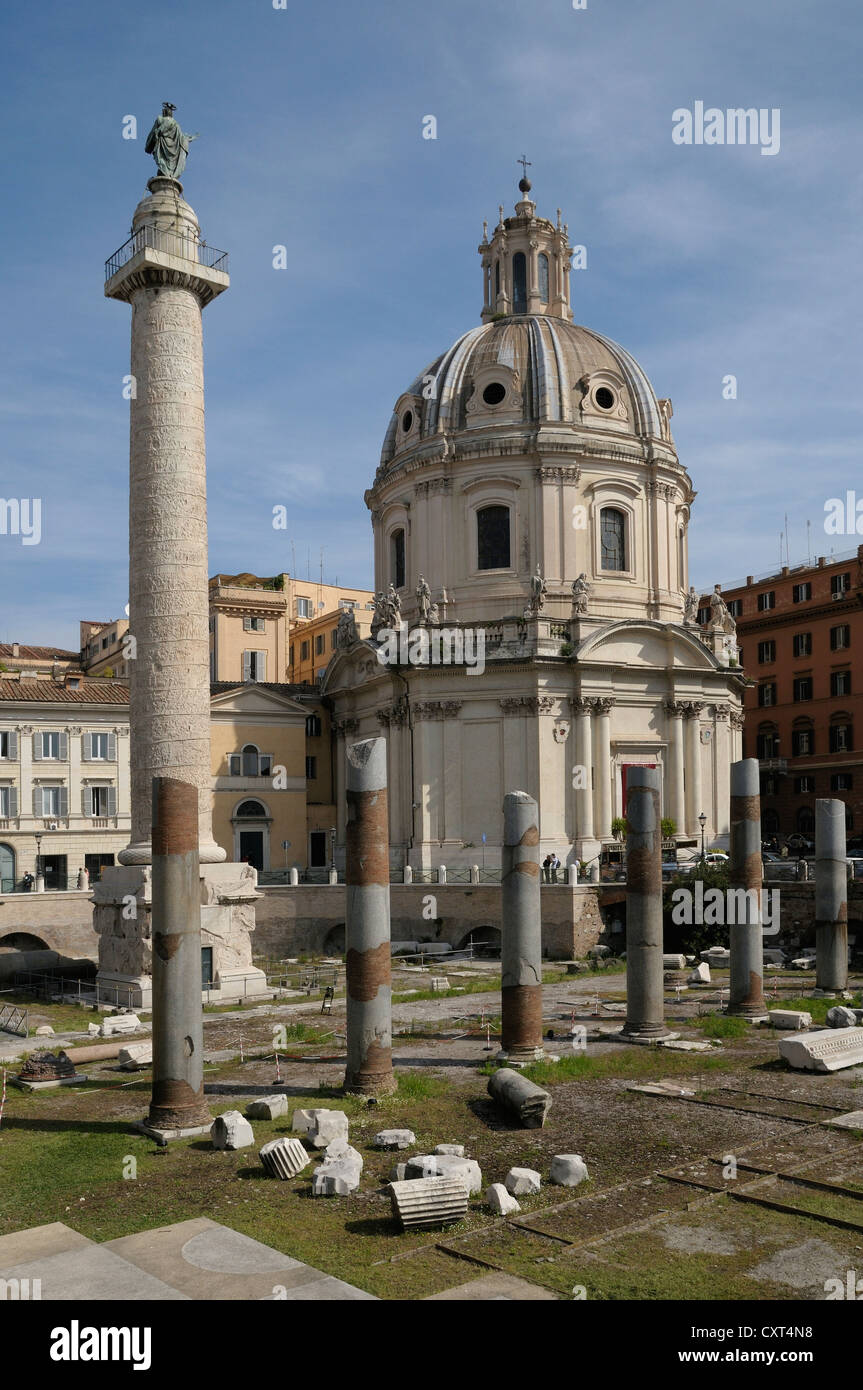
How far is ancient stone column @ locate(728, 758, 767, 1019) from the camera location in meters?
26.6

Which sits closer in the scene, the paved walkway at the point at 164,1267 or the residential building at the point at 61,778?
the paved walkway at the point at 164,1267

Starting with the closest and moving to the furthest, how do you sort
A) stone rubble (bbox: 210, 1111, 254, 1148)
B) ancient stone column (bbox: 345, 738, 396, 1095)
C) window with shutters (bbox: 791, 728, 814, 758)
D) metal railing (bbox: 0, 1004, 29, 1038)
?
stone rubble (bbox: 210, 1111, 254, 1148), ancient stone column (bbox: 345, 738, 396, 1095), metal railing (bbox: 0, 1004, 29, 1038), window with shutters (bbox: 791, 728, 814, 758)

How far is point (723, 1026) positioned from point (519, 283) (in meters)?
40.4

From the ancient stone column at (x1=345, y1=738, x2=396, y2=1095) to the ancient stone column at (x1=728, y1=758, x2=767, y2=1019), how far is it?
400 inches

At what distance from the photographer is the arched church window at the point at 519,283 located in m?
56.0

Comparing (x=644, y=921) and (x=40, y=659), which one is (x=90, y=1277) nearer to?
(x=644, y=921)

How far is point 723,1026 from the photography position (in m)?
25.2

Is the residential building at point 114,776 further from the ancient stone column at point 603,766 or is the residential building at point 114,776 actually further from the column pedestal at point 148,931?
the column pedestal at point 148,931

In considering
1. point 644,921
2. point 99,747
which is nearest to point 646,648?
point 99,747

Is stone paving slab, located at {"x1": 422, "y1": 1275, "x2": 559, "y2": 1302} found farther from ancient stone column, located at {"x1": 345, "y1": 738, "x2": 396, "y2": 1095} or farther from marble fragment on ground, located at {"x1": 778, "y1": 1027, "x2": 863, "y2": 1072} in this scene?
marble fragment on ground, located at {"x1": 778, "y1": 1027, "x2": 863, "y2": 1072}

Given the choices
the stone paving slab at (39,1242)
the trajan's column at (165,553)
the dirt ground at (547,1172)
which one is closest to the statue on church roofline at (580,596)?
the trajan's column at (165,553)

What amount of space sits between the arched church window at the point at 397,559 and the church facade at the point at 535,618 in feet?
0.28

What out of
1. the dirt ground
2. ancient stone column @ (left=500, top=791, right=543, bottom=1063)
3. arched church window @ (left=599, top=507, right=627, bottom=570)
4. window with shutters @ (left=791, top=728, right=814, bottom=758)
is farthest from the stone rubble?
window with shutters @ (left=791, top=728, right=814, bottom=758)
